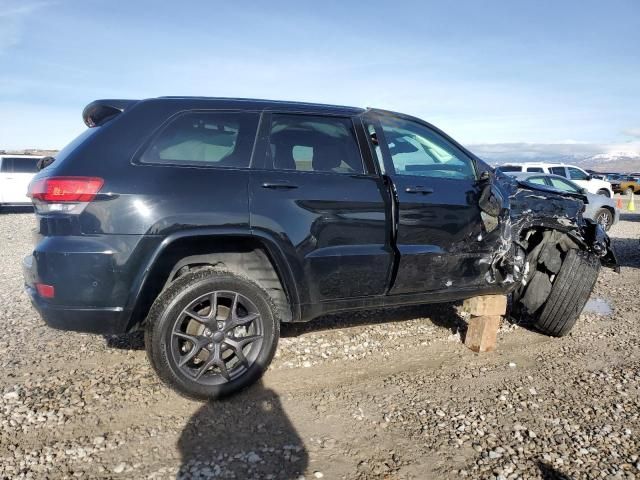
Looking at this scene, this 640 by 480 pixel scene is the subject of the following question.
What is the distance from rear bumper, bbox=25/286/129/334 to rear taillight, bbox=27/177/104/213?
56 centimetres

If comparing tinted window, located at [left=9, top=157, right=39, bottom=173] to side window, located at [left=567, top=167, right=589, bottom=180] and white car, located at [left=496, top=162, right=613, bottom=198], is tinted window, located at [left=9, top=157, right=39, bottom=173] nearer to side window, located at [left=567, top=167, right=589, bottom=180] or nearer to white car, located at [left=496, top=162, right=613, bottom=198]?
white car, located at [left=496, top=162, right=613, bottom=198]

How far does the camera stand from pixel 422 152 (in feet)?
12.6

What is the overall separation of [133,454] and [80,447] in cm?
30

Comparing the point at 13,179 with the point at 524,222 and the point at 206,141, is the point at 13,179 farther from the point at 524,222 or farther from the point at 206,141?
the point at 524,222

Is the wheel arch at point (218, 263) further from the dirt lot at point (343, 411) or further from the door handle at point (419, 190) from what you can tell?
the door handle at point (419, 190)

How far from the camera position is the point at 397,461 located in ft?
8.25

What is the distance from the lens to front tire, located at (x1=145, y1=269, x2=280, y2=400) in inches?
114

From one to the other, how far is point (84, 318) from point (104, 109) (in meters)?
1.32

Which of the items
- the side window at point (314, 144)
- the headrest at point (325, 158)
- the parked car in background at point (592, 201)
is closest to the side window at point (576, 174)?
the parked car in background at point (592, 201)

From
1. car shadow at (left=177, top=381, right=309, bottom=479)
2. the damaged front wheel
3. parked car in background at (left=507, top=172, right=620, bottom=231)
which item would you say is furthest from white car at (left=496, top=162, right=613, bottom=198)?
car shadow at (left=177, top=381, right=309, bottom=479)

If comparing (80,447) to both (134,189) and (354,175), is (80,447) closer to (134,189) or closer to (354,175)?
(134,189)

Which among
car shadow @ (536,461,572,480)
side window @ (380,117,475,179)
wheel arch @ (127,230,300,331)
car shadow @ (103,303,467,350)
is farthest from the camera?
car shadow @ (103,303,467,350)

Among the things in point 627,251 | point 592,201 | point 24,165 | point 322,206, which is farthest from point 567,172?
point 24,165

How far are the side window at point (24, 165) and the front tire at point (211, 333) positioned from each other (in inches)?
614
